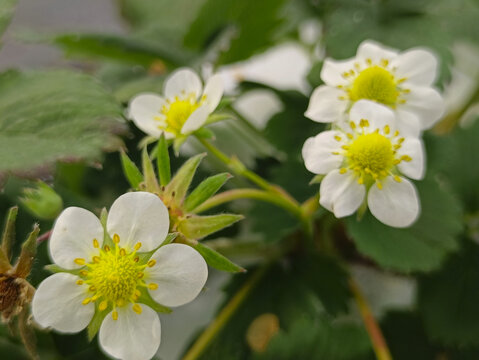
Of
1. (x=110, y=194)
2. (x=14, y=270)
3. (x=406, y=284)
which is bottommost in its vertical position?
(x=406, y=284)

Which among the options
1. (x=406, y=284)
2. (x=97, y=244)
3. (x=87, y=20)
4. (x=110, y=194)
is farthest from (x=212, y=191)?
(x=87, y=20)

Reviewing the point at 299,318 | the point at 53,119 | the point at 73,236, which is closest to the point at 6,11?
the point at 53,119

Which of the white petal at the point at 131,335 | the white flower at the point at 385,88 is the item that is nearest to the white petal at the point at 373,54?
the white flower at the point at 385,88

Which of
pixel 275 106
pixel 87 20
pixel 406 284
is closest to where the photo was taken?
pixel 406 284

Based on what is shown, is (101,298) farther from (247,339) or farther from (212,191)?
(247,339)

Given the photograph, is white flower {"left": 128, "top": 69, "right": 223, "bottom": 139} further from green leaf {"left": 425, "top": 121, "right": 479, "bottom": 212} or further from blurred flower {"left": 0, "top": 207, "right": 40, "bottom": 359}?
green leaf {"left": 425, "top": 121, "right": 479, "bottom": 212}

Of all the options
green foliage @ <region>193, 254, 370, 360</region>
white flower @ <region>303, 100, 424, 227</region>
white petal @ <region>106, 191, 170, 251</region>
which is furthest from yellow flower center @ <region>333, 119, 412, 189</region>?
green foliage @ <region>193, 254, 370, 360</region>

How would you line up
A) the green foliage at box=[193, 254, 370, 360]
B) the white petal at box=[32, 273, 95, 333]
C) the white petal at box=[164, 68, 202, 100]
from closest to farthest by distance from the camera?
the white petal at box=[32, 273, 95, 333] → the white petal at box=[164, 68, 202, 100] → the green foliage at box=[193, 254, 370, 360]

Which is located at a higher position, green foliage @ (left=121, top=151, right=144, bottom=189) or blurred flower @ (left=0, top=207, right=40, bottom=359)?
green foliage @ (left=121, top=151, right=144, bottom=189)
